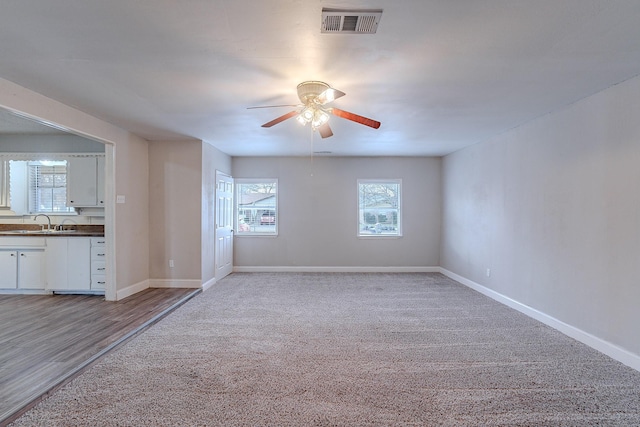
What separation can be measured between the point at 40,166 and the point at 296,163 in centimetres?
456

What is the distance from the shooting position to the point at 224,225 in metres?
6.25

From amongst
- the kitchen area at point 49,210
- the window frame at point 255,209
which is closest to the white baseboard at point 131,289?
the kitchen area at point 49,210

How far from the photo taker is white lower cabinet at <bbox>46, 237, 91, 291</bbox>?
15.3ft

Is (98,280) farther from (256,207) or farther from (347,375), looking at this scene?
(347,375)

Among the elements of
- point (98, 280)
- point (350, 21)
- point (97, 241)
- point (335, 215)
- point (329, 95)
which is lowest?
point (98, 280)

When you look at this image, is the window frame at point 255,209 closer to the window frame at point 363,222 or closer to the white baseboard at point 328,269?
the white baseboard at point 328,269

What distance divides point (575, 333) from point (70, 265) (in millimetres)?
6658

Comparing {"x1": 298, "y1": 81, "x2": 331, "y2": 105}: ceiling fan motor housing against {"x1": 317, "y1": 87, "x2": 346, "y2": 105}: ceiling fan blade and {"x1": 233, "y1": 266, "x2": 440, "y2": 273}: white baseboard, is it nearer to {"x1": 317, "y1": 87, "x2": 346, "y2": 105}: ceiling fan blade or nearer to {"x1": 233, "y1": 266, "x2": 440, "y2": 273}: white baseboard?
{"x1": 317, "y1": 87, "x2": 346, "y2": 105}: ceiling fan blade

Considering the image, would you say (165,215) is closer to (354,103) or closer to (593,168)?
(354,103)

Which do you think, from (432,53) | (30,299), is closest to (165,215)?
(30,299)

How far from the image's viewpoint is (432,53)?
2305 mm

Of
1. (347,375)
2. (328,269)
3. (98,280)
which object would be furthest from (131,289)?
(347,375)

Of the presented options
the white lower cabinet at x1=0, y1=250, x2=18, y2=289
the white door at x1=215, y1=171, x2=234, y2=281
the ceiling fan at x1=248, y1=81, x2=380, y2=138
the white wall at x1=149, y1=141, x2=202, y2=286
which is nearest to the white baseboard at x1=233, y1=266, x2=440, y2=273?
the white door at x1=215, y1=171, x2=234, y2=281

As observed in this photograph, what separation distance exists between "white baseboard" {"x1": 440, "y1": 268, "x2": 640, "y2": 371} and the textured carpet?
9 cm
